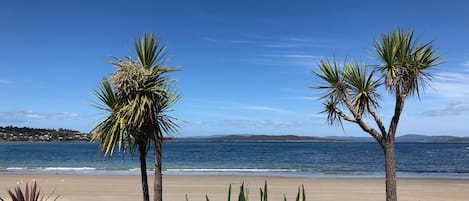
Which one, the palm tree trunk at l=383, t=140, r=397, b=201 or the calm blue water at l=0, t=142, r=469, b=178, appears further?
the calm blue water at l=0, t=142, r=469, b=178

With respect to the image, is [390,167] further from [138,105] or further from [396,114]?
[138,105]

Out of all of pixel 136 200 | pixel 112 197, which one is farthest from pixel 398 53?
pixel 112 197

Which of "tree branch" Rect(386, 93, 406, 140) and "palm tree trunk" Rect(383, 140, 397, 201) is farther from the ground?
"tree branch" Rect(386, 93, 406, 140)

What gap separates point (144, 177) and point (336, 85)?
3887 millimetres

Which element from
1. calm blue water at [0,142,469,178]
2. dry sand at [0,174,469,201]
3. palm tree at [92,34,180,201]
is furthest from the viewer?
calm blue water at [0,142,469,178]

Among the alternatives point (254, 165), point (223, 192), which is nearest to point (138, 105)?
point (223, 192)

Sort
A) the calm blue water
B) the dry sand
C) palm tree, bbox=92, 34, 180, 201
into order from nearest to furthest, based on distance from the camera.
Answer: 1. palm tree, bbox=92, 34, 180, 201
2. the dry sand
3. the calm blue water

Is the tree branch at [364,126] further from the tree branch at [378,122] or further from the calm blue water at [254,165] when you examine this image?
the calm blue water at [254,165]

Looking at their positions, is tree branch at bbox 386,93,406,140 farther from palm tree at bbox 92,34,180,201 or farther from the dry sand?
the dry sand

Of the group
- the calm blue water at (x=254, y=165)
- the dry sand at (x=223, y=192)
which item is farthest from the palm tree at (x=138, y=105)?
the dry sand at (x=223, y=192)

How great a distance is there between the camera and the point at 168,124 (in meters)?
8.13

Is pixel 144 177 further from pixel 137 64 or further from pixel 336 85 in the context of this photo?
pixel 336 85

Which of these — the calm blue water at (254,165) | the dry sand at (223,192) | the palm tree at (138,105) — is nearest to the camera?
the palm tree at (138,105)

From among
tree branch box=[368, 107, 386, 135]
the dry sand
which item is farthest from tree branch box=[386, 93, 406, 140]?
the dry sand
